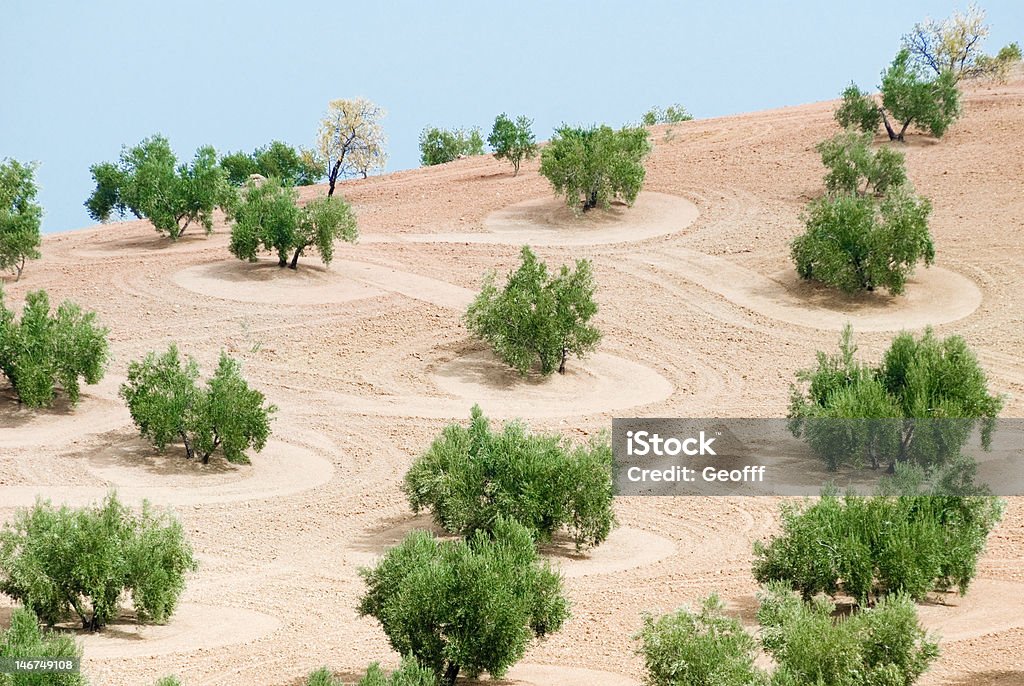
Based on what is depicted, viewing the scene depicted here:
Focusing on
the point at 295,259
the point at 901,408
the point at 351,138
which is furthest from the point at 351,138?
the point at 901,408

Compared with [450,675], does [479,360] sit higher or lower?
higher

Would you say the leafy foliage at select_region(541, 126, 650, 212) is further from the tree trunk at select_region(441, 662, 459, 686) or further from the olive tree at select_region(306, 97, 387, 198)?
the tree trunk at select_region(441, 662, 459, 686)

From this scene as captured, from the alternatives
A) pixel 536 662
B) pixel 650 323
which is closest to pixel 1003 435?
Answer: pixel 650 323

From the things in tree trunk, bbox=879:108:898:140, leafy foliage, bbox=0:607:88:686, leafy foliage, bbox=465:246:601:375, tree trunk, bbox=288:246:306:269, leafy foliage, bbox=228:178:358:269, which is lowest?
leafy foliage, bbox=0:607:88:686

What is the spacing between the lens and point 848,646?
1853cm

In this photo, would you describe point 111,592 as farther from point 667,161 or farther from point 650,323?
point 667,161

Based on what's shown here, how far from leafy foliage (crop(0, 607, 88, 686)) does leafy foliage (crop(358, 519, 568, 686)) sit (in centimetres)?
405

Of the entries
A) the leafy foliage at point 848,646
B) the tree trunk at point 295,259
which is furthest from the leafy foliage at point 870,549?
the tree trunk at point 295,259

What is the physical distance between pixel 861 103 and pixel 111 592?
40.3 m

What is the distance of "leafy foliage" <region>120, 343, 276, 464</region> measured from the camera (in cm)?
3253

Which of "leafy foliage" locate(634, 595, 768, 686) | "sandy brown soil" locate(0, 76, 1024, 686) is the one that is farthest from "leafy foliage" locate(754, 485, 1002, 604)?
"leafy foliage" locate(634, 595, 768, 686)

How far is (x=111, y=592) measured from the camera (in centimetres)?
2267

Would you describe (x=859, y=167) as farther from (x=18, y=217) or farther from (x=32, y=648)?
(x=32, y=648)

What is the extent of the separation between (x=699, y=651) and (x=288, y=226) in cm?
2809
